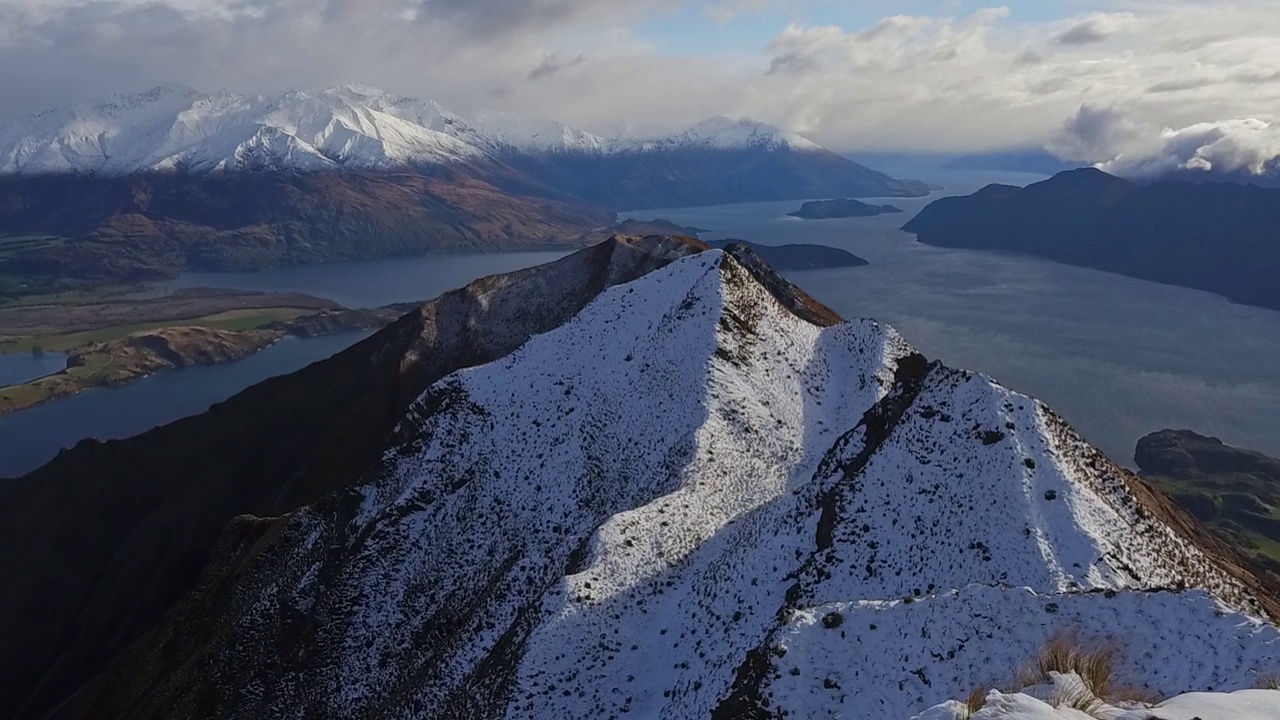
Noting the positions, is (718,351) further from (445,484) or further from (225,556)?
(225,556)

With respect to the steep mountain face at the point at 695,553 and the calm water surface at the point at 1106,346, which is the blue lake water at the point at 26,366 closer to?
the steep mountain face at the point at 695,553

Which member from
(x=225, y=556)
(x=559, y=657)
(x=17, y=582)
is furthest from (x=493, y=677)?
(x=17, y=582)

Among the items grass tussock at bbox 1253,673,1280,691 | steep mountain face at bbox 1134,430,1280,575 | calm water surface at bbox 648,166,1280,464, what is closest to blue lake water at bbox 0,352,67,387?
calm water surface at bbox 648,166,1280,464

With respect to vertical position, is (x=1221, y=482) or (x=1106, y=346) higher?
(x=1106, y=346)

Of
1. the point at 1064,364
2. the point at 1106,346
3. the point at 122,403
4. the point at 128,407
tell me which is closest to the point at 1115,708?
the point at 1064,364

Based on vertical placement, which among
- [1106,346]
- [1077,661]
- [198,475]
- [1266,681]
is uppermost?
[1077,661]

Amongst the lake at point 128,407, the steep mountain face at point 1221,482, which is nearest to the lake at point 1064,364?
Result: the lake at point 128,407

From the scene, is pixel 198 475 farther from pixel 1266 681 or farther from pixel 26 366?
pixel 26 366

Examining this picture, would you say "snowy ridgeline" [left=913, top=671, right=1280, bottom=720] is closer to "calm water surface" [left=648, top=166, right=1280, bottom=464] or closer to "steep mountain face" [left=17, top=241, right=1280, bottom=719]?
"steep mountain face" [left=17, top=241, right=1280, bottom=719]

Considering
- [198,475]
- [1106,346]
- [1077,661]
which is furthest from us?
[1106,346]
